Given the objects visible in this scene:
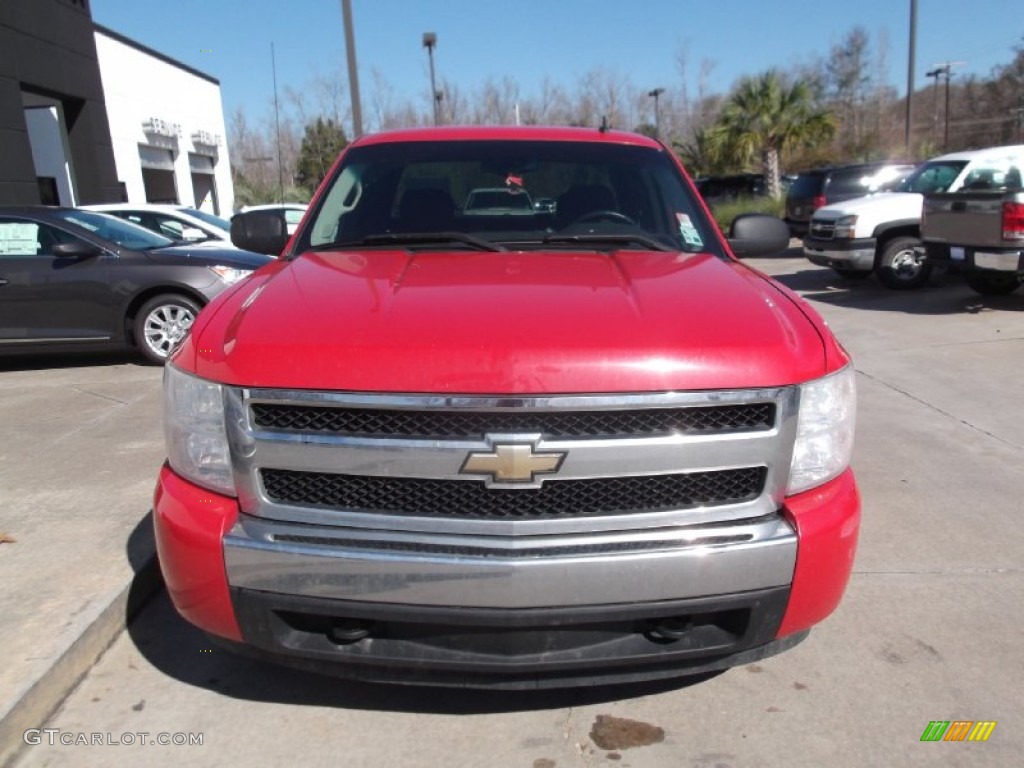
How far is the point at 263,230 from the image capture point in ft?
13.0

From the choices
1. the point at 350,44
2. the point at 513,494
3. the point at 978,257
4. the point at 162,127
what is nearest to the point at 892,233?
the point at 978,257

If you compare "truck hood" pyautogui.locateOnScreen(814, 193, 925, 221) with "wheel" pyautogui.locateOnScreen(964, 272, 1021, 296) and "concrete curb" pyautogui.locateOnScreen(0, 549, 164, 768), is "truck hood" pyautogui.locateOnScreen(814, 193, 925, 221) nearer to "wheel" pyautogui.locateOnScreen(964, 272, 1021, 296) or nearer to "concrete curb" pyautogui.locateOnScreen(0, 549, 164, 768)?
"wheel" pyautogui.locateOnScreen(964, 272, 1021, 296)

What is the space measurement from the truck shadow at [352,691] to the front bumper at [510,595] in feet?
1.20

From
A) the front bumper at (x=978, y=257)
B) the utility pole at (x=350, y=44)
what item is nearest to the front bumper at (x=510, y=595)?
the front bumper at (x=978, y=257)

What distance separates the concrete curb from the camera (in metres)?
2.46

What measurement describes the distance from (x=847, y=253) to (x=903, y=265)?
0.78 metres

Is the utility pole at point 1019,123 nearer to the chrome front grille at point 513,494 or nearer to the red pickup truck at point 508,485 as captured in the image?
the red pickup truck at point 508,485

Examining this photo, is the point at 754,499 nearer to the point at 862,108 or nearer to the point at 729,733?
the point at 729,733

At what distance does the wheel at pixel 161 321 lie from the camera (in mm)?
7617

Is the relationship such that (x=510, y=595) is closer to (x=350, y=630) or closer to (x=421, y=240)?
(x=350, y=630)

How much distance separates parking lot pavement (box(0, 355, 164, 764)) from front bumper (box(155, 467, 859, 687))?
75cm

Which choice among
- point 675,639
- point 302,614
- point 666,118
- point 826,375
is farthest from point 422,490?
point 666,118

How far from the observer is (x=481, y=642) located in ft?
7.26

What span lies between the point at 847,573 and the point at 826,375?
0.58 metres
